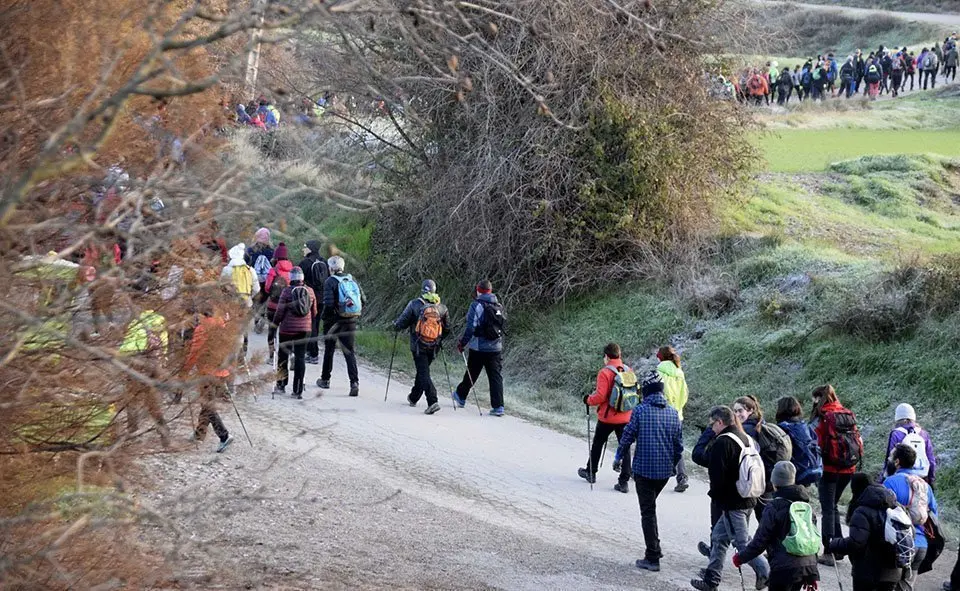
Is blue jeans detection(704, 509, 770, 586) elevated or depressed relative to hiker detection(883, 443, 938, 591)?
depressed

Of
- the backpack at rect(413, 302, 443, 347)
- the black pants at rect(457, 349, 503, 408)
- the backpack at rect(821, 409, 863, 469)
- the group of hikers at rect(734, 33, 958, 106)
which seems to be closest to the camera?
the backpack at rect(821, 409, 863, 469)

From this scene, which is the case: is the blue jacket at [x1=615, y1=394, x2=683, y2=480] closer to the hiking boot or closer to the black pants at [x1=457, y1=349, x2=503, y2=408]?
the hiking boot

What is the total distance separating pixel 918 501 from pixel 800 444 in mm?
1301

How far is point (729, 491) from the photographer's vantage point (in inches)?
394

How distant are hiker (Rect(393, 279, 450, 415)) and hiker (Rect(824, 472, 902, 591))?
7607 mm

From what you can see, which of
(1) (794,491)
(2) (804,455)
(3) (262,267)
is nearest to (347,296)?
(3) (262,267)

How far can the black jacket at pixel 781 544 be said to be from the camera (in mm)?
9031

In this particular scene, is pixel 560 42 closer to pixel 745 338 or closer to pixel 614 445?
pixel 745 338

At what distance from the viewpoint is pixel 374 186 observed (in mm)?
23125

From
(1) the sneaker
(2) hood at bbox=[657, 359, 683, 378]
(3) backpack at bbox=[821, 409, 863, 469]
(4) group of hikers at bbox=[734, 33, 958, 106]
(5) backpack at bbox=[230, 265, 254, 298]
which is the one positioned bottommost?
(1) the sneaker

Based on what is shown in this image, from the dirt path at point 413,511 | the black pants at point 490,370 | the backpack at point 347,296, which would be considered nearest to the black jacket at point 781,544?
the dirt path at point 413,511

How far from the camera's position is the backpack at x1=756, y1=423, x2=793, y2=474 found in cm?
1049

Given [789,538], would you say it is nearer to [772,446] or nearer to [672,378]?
[772,446]

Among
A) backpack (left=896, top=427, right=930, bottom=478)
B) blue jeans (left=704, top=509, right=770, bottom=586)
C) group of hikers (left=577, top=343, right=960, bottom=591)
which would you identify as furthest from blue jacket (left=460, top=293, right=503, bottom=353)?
backpack (left=896, top=427, right=930, bottom=478)
